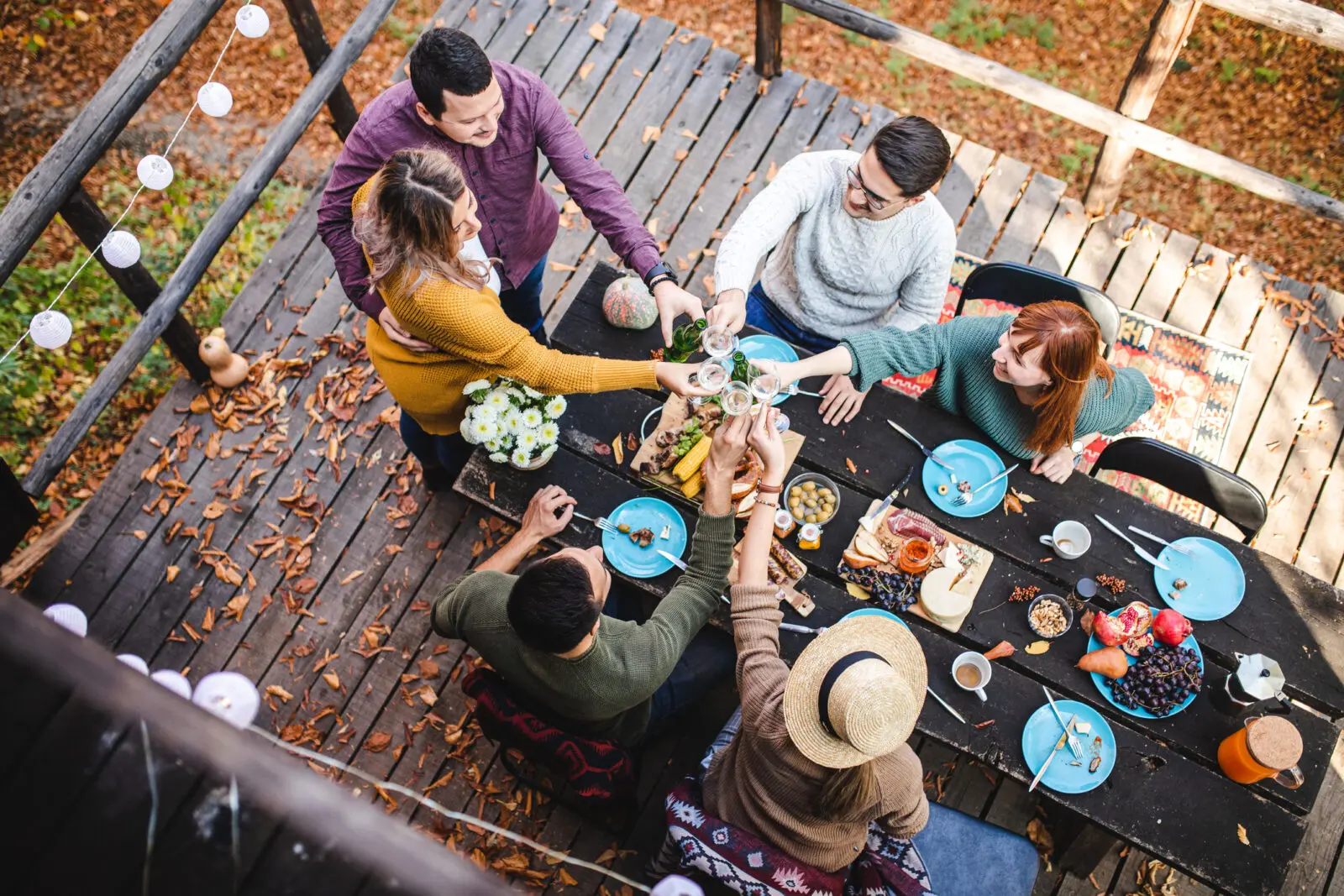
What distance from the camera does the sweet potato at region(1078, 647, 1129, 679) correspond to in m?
2.80

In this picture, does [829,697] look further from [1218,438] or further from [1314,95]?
[1314,95]

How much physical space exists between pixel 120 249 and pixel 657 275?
2371mm

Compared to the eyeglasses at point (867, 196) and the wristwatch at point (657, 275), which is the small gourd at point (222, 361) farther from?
the eyeglasses at point (867, 196)

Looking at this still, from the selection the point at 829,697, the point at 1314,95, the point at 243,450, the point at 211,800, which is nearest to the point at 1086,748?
the point at 829,697

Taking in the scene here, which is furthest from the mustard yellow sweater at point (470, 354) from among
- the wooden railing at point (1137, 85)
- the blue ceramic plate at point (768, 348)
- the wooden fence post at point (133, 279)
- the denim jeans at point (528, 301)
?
the wooden railing at point (1137, 85)

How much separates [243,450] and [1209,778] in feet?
15.1

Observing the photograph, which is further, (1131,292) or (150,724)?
(1131,292)

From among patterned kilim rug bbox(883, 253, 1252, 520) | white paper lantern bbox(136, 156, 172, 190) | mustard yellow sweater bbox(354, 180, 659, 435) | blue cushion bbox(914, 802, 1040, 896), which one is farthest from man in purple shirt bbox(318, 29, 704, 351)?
blue cushion bbox(914, 802, 1040, 896)

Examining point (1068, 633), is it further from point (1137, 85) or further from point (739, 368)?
point (1137, 85)

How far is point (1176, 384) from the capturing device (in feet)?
14.1

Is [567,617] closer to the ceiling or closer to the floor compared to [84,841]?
closer to the ceiling

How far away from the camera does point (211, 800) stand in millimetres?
1183

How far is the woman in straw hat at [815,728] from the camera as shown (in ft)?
7.48

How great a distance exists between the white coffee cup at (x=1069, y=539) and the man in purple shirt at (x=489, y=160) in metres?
1.59
